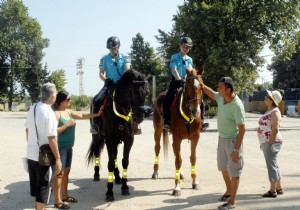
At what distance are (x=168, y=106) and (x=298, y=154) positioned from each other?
707 cm

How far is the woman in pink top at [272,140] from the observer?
716 cm

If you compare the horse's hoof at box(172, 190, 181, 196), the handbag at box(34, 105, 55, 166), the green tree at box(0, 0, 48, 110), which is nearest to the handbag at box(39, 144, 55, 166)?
the handbag at box(34, 105, 55, 166)

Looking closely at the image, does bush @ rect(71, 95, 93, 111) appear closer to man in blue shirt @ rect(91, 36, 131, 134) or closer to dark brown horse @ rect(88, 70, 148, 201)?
man in blue shirt @ rect(91, 36, 131, 134)

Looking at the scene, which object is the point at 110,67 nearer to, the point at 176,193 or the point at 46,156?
the point at 176,193

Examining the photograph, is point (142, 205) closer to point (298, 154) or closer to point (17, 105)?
point (298, 154)

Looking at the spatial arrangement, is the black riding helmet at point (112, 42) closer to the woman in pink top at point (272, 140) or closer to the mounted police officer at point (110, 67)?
the mounted police officer at point (110, 67)

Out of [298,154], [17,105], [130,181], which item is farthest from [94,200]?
[17,105]

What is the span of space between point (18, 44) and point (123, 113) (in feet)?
214

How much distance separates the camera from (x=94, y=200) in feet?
23.7

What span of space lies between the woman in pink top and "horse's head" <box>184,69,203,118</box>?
4.76ft

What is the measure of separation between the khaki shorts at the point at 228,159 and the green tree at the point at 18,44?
6557 cm

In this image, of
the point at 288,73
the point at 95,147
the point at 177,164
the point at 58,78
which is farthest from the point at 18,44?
the point at 177,164

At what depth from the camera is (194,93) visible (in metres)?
7.37

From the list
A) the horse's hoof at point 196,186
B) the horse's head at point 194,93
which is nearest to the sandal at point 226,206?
the horse's hoof at point 196,186
